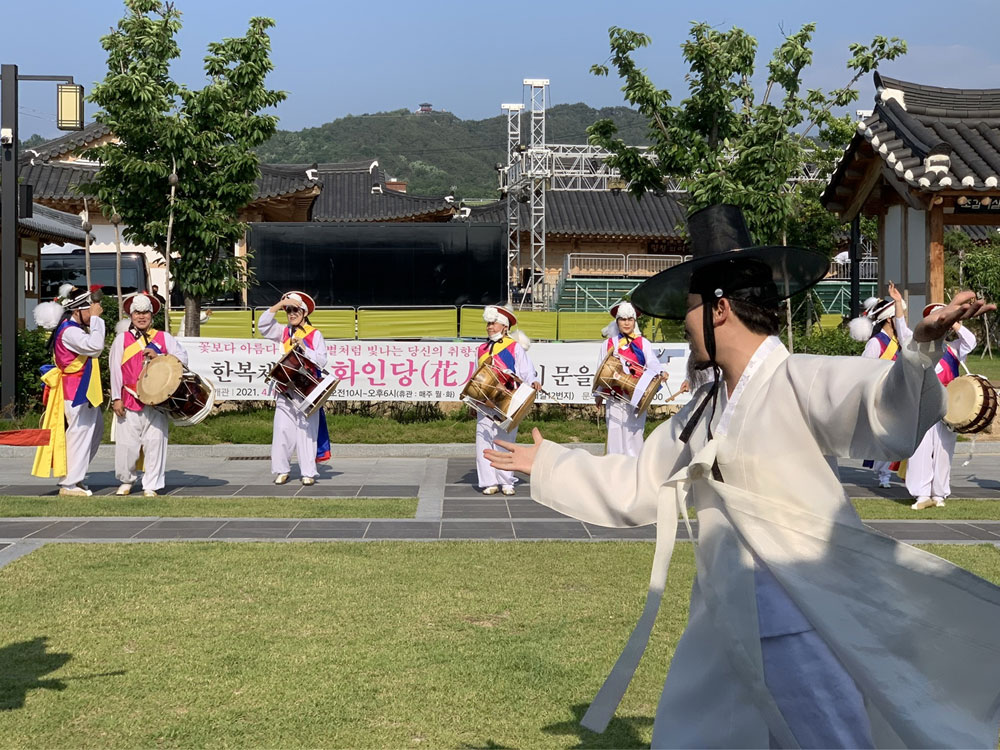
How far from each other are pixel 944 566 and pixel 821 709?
0.49 metres

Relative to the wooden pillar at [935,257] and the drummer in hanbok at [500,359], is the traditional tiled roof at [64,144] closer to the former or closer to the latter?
the drummer in hanbok at [500,359]

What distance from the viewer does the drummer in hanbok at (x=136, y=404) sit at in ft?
36.3

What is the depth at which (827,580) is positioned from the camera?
118 inches

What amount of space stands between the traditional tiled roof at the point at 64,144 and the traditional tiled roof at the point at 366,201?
21.4 feet

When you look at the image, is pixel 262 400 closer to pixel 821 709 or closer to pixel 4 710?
pixel 4 710

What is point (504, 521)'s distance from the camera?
9.80 metres

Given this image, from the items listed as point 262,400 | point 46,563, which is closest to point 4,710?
point 46,563

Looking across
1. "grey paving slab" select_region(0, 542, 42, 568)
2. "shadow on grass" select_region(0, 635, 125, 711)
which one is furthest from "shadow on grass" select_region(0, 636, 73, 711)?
"grey paving slab" select_region(0, 542, 42, 568)

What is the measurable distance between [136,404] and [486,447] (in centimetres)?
344

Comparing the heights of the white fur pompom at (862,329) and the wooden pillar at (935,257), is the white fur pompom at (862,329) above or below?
below

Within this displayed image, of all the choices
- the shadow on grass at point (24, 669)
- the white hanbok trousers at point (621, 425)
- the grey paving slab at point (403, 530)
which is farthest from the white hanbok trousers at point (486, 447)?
the shadow on grass at point (24, 669)

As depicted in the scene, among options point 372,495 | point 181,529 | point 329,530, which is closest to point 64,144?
point 372,495

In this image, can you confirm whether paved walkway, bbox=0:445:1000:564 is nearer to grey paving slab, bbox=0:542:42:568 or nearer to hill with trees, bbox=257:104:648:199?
grey paving slab, bbox=0:542:42:568

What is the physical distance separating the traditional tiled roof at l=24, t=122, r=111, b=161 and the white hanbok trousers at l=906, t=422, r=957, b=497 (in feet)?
82.0
